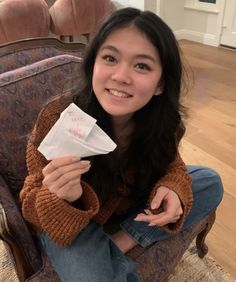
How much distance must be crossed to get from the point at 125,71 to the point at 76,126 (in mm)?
214

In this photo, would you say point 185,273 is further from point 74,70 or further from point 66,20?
point 66,20

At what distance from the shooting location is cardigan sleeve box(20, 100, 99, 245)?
736 millimetres

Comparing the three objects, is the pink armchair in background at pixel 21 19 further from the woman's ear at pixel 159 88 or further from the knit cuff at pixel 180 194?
the knit cuff at pixel 180 194

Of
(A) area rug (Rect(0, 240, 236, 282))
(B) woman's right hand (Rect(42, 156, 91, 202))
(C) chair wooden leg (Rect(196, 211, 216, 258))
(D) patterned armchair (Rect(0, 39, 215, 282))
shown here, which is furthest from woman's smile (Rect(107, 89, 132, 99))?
(A) area rug (Rect(0, 240, 236, 282))

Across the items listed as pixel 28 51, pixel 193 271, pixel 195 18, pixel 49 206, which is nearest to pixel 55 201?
pixel 49 206

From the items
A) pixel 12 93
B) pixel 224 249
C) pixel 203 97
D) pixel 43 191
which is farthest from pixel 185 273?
pixel 203 97

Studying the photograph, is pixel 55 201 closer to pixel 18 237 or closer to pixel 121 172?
pixel 18 237

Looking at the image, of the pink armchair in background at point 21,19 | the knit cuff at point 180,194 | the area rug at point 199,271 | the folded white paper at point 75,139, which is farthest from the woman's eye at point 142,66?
the pink armchair in background at point 21,19

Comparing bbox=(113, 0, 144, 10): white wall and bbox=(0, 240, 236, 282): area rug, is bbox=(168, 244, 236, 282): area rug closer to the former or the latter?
bbox=(0, 240, 236, 282): area rug

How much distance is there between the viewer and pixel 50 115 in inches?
33.5

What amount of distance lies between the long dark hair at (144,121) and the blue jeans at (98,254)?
0.13m

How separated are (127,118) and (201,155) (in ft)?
3.55

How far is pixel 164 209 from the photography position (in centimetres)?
86

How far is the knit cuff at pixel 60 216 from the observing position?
0.73 m
